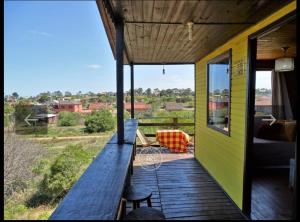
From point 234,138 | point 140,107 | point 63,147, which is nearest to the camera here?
point 234,138

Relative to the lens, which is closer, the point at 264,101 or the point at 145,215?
the point at 145,215

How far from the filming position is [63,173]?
8352 mm

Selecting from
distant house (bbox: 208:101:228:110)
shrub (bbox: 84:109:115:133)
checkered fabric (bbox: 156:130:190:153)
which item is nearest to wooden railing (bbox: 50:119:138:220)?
distant house (bbox: 208:101:228:110)

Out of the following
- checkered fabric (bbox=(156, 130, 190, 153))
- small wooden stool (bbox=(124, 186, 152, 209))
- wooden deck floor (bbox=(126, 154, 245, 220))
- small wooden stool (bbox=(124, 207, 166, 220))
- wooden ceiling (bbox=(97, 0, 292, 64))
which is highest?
wooden ceiling (bbox=(97, 0, 292, 64))

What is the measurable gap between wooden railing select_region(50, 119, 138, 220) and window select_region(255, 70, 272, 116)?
4897 millimetres

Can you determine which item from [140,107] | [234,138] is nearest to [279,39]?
[234,138]

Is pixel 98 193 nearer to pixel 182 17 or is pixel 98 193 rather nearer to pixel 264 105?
pixel 182 17

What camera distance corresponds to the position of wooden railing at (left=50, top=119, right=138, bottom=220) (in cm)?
124

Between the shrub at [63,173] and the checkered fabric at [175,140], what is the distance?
2.70 m

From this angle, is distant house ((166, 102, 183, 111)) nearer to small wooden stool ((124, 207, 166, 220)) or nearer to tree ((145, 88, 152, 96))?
tree ((145, 88, 152, 96))

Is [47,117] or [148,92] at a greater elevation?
[148,92]

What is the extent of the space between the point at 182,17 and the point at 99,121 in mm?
4620

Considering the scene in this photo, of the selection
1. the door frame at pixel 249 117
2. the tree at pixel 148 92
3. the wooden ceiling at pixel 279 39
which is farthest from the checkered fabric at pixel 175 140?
the door frame at pixel 249 117

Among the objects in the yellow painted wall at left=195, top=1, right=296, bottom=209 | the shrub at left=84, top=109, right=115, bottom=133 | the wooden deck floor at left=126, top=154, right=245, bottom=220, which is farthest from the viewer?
the shrub at left=84, top=109, right=115, bottom=133
